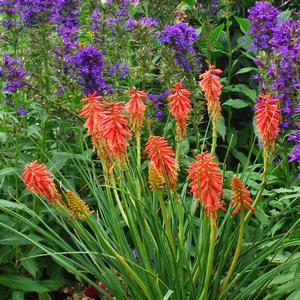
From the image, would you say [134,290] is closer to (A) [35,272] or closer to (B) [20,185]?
(A) [35,272]

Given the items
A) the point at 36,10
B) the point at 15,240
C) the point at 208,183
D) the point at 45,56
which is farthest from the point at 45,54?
the point at 208,183

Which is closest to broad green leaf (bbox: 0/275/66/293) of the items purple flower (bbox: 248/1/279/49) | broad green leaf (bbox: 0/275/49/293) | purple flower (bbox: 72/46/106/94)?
broad green leaf (bbox: 0/275/49/293)

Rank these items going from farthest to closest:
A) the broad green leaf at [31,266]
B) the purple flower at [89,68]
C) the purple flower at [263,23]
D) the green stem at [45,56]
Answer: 1. the purple flower at [263,23]
2. the green stem at [45,56]
3. the purple flower at [89,68]
4. the broad green leaf at [31,266]

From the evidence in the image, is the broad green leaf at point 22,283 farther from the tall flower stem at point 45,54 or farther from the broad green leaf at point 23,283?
the tall flower stem at point 45,54

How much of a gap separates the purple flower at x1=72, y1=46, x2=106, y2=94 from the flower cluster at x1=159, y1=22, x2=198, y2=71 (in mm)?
445

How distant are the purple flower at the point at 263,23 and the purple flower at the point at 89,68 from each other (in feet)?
3.63

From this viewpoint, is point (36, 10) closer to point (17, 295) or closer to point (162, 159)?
point (17, 295)

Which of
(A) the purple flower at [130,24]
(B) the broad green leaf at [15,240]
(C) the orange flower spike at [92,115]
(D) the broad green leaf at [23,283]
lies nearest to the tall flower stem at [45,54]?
(A) the purple flower at [130,24]

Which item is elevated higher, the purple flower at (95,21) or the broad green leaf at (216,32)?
the purple flower at (95,21)

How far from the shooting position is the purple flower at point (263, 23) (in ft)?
13.2

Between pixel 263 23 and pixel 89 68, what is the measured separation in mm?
1252

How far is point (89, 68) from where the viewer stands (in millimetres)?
3570

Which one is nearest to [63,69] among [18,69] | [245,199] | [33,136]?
[18,69]

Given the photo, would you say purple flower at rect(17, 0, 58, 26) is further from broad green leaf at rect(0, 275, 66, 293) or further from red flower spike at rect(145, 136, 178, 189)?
red flower spike at rect(145, 136, 178, 189)
